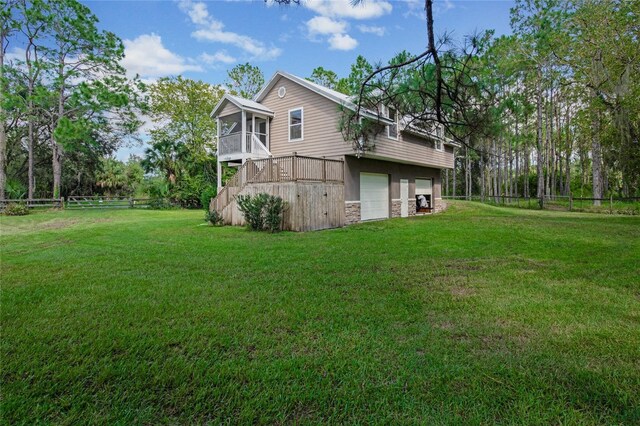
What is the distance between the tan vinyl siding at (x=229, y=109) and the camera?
15.2 metres

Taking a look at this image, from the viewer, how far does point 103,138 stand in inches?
1147

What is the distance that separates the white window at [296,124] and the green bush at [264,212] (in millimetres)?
4637

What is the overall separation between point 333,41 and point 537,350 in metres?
10.1

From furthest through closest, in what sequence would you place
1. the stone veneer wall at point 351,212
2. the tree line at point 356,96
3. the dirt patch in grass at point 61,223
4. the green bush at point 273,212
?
1. the stone veneer wall at point 351,212
2. the dirt patch in grass at point 61,223
3. the green bush at point 273,212
4. the tree line at point 356,96

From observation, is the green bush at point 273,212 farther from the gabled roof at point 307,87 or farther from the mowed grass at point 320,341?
the mowed grass at point 320,341

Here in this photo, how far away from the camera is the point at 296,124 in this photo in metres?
14.6

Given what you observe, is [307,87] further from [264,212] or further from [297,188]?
[264,212]

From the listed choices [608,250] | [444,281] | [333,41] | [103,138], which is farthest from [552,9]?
[103,138]

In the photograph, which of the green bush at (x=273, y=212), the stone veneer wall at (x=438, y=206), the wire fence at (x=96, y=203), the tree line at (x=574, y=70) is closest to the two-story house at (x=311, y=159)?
the green bush at (x=273, y=212)

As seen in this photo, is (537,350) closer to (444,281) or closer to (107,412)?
(444,281)

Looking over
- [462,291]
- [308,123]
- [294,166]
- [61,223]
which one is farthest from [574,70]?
[61,223]

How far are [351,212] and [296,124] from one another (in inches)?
187

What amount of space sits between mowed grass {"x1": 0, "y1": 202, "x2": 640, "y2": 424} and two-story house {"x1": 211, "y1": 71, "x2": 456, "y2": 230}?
5.60 metres

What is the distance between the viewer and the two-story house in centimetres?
1134
